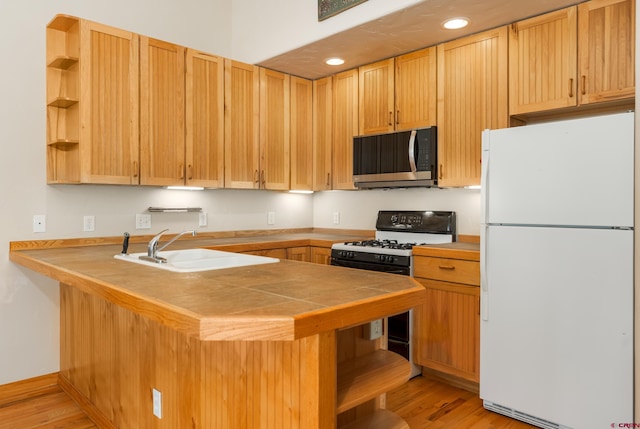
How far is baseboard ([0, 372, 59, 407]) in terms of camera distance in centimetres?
277

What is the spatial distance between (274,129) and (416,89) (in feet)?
4.19

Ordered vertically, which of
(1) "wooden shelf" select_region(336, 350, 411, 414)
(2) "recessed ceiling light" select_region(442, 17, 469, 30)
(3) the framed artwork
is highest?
(3) the framed artwork

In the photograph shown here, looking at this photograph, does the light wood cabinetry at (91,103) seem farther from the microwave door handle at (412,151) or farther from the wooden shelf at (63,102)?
the microwave door handle at (412,151)

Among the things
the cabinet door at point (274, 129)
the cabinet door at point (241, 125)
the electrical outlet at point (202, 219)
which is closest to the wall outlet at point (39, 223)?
the electrical outlet at point (202, 219)

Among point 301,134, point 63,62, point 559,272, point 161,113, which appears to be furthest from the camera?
point 301,134

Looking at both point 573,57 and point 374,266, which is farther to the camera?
point 374,266

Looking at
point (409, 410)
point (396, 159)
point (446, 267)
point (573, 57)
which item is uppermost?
point (573, 57)

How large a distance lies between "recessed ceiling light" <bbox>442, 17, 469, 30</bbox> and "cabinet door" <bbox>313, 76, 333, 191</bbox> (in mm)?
1320

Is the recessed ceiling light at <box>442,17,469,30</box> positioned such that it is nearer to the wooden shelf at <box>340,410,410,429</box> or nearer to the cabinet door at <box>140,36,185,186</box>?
the cabinet door at <box>140,36,185,186</box>

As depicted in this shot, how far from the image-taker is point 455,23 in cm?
289

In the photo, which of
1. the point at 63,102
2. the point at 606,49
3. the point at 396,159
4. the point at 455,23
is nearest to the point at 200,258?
the point at 63,102

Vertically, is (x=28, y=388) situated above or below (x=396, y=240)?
below

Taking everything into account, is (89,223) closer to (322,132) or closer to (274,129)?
(274,129)

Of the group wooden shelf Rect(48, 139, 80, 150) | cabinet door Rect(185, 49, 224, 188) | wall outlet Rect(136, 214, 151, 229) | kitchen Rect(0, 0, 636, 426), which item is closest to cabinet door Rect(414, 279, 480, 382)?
kitchen Rect(0, 0, 636, 426)
